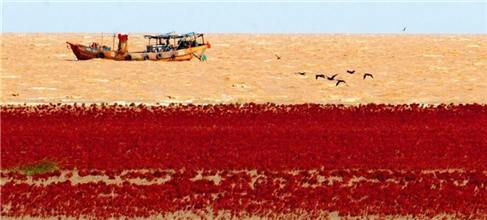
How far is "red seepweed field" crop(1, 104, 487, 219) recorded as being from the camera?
16.3 m

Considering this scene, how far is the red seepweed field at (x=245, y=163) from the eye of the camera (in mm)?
16266

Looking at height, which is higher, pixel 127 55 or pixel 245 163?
pixel 245 163

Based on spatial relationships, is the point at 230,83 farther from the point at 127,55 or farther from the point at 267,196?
the point at 267,196

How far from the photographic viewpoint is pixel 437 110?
34.5 meters

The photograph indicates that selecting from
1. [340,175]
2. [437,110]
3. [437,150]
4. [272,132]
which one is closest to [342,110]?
[437,110]

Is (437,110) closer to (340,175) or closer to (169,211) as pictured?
(340,175)

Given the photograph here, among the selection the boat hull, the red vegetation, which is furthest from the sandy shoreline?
the red vegetation

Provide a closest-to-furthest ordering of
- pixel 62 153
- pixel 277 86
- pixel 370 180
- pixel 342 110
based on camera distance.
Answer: pixel 370 180
pixel 62 153
pixel 342 110
pixel 277 86

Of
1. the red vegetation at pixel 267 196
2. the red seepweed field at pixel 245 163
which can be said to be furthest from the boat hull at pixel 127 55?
the red vegetation at pixel 267 196

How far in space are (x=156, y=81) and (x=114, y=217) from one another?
3736 cm

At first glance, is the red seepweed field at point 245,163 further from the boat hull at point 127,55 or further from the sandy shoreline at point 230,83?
the boat hull at point 127,55

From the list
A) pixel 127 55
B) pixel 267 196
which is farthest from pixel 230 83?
pixel 267 196

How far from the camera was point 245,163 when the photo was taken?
21.5 meters

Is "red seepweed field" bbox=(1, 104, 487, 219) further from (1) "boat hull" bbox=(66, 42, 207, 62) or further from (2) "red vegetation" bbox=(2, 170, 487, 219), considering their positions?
(1) "boat hull" bbox=(66, 42, 207, 62)
